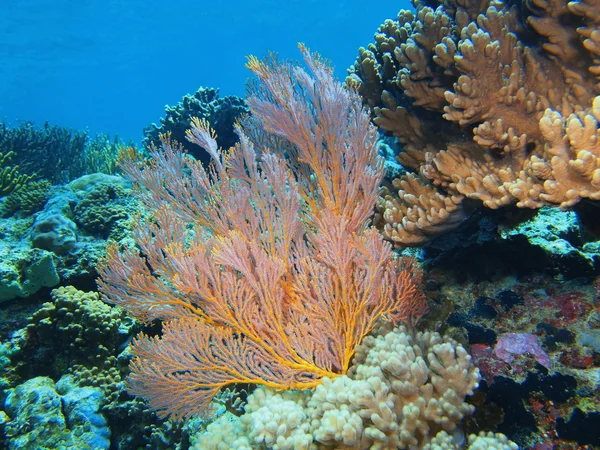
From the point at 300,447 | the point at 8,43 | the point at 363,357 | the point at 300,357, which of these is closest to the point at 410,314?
the point at 363,357

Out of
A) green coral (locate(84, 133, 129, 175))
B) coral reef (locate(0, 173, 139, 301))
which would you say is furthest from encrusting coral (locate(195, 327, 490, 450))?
green coral (locate(84, 133, 129, 175))

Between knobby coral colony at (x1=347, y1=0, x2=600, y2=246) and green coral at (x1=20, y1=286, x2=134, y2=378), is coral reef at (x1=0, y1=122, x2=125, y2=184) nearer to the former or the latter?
green coral at (x1=20, y1=286, x2=134, y2=378)

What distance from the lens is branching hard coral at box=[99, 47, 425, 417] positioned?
2551 millimetres

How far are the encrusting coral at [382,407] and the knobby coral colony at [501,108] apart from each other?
1.07 metres

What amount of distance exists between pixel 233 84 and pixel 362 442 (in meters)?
114

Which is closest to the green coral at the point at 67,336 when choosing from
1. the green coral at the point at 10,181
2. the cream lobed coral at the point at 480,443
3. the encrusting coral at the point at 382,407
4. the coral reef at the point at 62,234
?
the coral reef at the point at 62,234

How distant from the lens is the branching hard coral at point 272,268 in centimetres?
255

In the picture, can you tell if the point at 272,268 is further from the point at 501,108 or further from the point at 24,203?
the point at 24,203

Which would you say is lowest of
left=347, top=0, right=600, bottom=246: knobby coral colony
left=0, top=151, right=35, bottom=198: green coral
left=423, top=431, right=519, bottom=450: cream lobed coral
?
left=423, top=431, right=519, bottom=450: cream lobed coral

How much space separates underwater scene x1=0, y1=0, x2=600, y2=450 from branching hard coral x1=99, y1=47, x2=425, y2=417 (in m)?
0.02

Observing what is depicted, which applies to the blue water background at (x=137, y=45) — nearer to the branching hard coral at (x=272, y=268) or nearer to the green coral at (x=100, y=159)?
the green coral at (x=100, y=159)

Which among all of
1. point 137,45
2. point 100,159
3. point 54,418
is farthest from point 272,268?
point 137,45

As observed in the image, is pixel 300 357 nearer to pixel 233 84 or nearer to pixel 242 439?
pixel 242 439

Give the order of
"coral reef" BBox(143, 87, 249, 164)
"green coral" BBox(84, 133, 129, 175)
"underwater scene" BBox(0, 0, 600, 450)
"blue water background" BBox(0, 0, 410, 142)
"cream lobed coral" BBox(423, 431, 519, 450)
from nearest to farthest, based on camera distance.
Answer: "cream lobed coral" BBox(423, 431, 519, 450) → "underwater scene" BBox(0, 0, 600, 450) → "coral reef" BBox(143, 87, 249, 164) → "green coral" BBox(84, 133, 129, 175) → "blue water background" BBox(0, 0, 410, 142)
